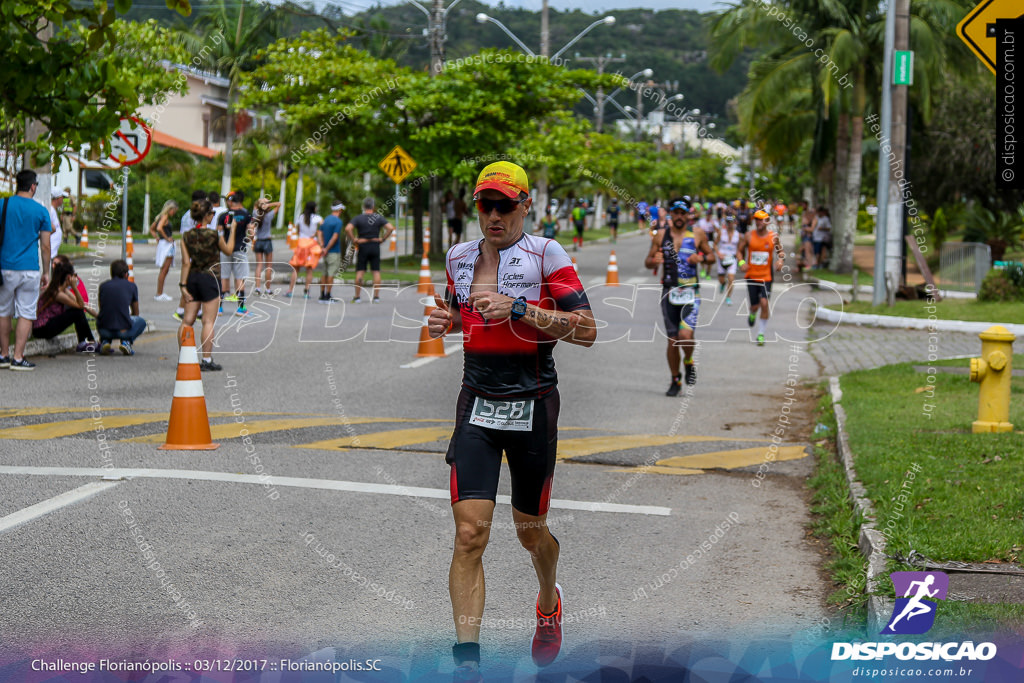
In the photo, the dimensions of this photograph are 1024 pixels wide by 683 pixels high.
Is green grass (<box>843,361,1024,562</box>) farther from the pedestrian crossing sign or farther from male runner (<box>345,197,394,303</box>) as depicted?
the pedestrian crossing sign

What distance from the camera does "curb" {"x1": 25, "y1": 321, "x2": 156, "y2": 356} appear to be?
1474 cm

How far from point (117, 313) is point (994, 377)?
998 centimetres

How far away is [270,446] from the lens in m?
9.51

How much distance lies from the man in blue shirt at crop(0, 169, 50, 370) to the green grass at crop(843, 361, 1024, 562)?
8448 millimetres

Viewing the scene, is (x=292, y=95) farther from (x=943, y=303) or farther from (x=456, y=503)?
(x=456, y=503)

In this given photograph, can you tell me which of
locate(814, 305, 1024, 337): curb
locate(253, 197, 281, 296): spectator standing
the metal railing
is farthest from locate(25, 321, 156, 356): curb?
the metal railing

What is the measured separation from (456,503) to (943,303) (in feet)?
66.0

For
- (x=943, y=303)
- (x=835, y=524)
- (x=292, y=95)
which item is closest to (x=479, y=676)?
(x=835, y=524)

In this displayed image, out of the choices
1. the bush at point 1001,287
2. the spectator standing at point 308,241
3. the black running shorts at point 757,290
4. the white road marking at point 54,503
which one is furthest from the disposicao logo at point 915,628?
the spectator standing at point 308,241

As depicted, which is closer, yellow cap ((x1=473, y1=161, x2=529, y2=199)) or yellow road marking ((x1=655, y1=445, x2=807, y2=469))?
yellow cap ((x1=473, y1=161, x2=529, y2=199))

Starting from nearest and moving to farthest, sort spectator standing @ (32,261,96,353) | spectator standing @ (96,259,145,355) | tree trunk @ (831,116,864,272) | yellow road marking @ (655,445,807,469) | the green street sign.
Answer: yellow road marking @ (655,445,807,469) < spectator standing @ (32,261,96,353) < spectator standing @ (96,259,145,355) < the green street sign < tree trunk @ (831,116,864,272)

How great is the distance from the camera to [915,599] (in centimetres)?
533

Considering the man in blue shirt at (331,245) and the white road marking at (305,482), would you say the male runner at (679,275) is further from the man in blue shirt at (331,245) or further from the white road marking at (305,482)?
the man in blue shirt at (331,245)

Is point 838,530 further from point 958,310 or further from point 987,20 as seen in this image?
point 958,310
